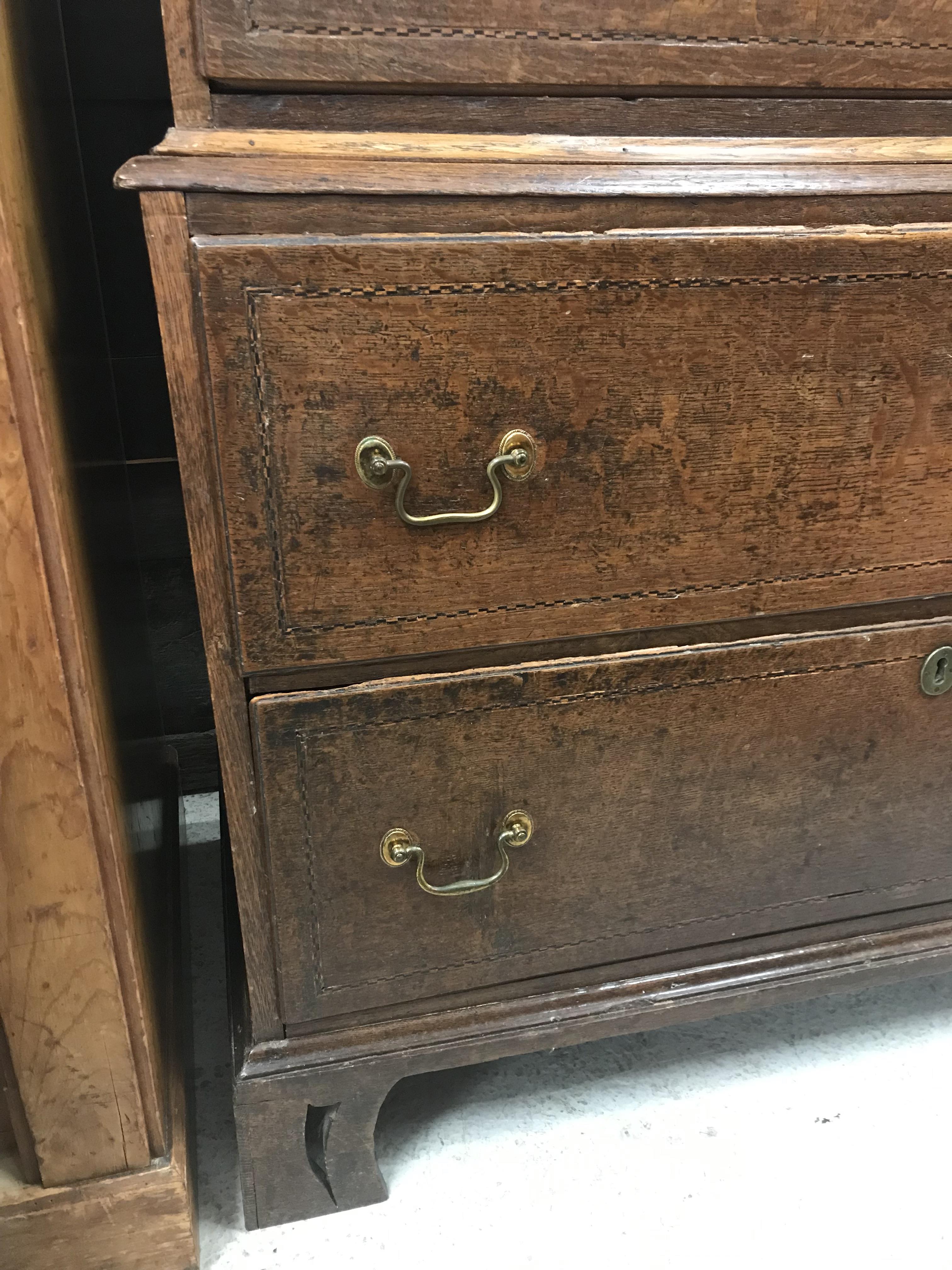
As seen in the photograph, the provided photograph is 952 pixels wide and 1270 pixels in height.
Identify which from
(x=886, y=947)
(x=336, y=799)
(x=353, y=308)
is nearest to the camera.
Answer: (x=353, y=308)

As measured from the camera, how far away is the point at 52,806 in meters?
0.65

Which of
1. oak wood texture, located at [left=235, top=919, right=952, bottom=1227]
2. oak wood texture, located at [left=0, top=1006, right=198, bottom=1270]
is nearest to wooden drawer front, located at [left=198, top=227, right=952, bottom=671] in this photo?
oak wood texture, located at [left=235, top=919, right=952, bottom=1227]

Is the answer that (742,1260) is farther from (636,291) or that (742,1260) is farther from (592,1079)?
(636,291)

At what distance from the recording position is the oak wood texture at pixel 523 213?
567 mm

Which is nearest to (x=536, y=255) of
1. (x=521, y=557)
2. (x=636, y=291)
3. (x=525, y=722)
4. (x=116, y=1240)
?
(x=636, y=291)

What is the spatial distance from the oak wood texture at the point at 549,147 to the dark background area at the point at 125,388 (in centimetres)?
29

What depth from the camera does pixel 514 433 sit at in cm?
64

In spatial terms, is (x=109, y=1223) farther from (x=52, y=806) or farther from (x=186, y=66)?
(x=186, y=66)

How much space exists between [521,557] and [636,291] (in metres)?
0.20

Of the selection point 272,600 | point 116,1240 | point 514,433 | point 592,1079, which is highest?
point 514,433

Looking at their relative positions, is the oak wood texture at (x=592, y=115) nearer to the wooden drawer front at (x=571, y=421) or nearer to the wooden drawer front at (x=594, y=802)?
the wooden drawer front at (x=571, y=421)

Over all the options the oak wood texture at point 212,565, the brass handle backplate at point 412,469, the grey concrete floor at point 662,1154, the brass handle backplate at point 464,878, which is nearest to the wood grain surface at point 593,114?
the oak wood texture at point 212,565

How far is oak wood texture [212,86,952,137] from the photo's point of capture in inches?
23.6

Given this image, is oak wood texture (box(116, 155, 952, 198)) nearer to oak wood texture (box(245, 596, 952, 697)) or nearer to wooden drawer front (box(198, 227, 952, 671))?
wooden drawer front (box(198, 227, 952, 671))
